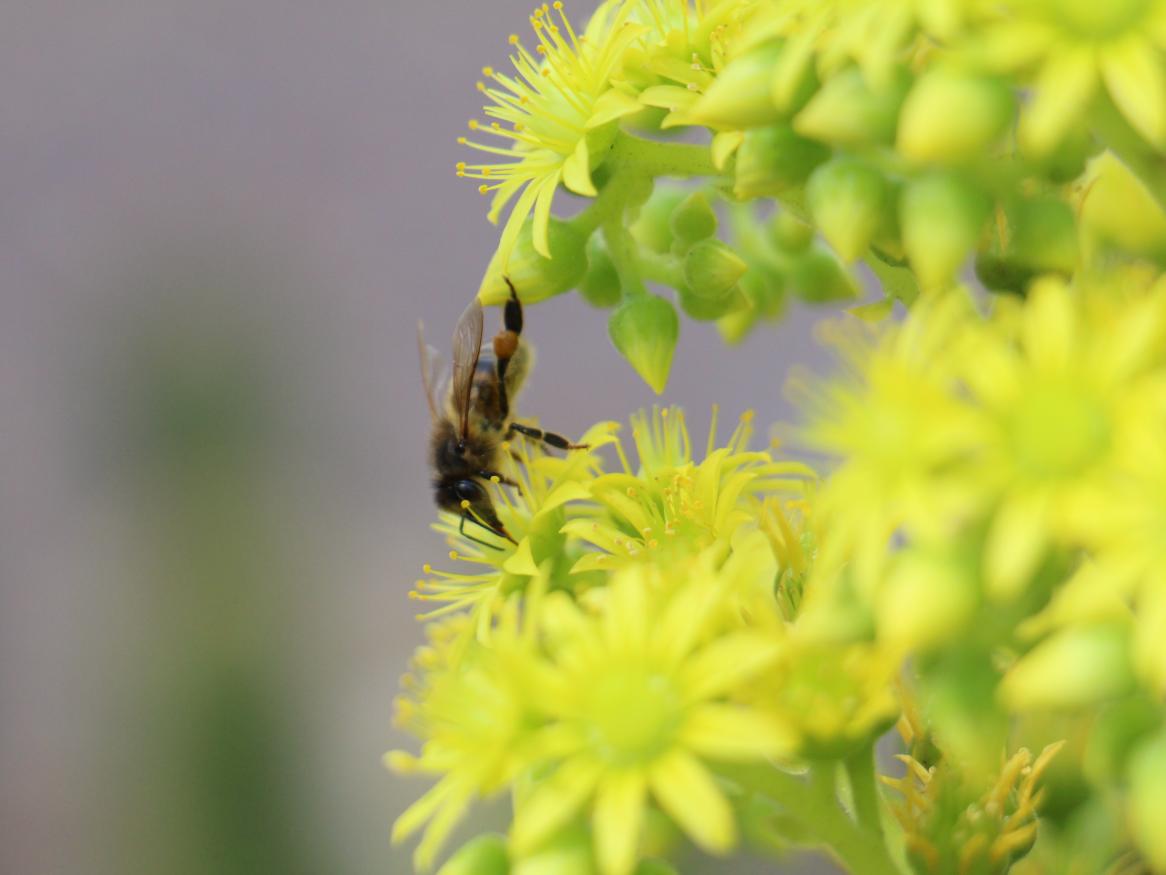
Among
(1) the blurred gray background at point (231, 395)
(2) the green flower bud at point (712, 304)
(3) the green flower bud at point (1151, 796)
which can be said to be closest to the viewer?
(3) the green flower bud at point (1151, 796)

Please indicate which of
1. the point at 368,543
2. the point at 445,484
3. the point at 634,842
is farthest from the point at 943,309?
the point at 368,543

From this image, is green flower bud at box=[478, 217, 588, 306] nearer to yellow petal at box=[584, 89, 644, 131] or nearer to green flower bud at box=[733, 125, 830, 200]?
yellow petal at box=[584, 89, 644, 131]

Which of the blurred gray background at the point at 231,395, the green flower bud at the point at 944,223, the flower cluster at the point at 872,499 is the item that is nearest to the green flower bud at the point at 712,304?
the flower cluster at the point at 872,499

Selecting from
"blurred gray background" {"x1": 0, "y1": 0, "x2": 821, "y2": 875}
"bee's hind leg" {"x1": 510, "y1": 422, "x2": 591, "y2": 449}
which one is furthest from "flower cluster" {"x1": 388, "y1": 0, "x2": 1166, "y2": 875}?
"blurred gray background" {"x1": 0, "y1": 0, "x2": 821, "y2": 875}

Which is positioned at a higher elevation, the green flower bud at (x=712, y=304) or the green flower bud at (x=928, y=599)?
the green flower bud at (x=712, y=304)

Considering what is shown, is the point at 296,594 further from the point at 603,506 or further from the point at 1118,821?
the point at 1118,821

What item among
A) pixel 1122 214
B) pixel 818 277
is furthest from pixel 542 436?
pixel 1122 214

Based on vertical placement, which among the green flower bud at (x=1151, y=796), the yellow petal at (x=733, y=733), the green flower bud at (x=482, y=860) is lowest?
the green flower bud at (x=482, y=860)

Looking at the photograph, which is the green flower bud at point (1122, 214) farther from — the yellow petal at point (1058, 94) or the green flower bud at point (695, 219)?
the green flower bud at point (695, 219)
